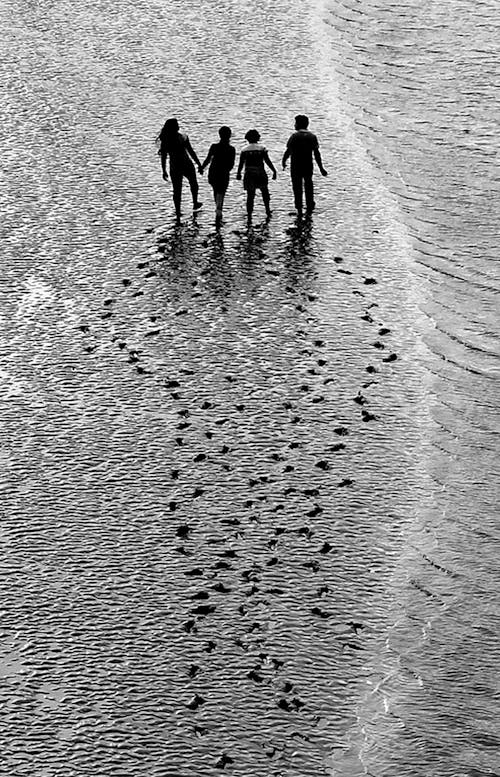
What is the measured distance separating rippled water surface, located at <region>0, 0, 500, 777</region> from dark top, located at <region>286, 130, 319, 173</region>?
3.53 ft

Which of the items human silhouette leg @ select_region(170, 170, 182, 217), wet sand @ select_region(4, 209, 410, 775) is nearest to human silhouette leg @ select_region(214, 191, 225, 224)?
human silhouette leg @ select_region(170, 170, 182, 217)

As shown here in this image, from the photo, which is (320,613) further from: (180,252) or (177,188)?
(177,188)

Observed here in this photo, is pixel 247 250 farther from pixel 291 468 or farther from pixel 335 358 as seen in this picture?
pixel 291 468

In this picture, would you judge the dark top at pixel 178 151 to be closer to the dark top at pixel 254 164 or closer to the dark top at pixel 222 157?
the dark top at pixel 222 157

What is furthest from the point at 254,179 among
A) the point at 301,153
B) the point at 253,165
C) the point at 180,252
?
the point at 180,252

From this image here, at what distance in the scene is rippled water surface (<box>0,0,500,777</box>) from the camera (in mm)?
14445

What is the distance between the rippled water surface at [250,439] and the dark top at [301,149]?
108cm

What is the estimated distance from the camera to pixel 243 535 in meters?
17.3

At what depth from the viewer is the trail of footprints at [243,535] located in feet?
48.8

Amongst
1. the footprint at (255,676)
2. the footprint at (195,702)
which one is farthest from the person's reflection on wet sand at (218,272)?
the footprint at (195,702)

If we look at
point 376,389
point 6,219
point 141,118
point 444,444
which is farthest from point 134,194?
point 444,444

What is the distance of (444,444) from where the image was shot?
19.7m

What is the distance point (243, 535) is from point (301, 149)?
10925mm

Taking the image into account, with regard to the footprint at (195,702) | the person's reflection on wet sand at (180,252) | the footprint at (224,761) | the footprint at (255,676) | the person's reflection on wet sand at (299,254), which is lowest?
the footprint at (224,761)
